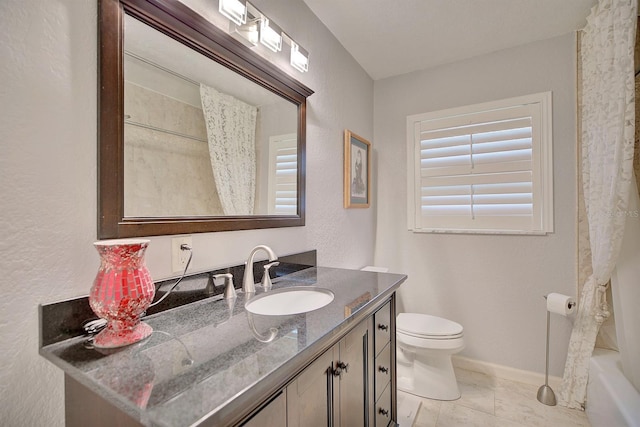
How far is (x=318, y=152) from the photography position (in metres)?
1.85

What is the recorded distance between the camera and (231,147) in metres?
1.25

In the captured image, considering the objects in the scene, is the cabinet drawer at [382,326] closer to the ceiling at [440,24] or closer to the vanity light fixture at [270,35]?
the vanity light fixture at [270,35]

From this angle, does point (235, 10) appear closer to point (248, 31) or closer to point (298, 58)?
point (248, 31)

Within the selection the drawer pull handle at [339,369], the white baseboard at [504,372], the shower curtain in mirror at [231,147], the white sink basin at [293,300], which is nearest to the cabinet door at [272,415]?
the drawer pull handle at [339,369]

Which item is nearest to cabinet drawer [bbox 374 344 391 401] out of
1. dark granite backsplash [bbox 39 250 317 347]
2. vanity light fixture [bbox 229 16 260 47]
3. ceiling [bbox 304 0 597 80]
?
dark granite backsplash [bbox 39 250 317 347]

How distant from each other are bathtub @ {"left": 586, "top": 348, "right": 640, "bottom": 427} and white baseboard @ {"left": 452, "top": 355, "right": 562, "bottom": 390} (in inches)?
12.6

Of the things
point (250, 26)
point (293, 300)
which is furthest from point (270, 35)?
point (293, 300)

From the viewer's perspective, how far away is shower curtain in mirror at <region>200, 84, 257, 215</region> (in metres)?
1.17

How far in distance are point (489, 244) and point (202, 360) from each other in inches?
88.3

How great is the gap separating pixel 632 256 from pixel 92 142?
2.38m

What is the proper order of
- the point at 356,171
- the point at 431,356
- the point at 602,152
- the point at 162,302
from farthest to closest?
the point at 356,171
the point at 431,356
the point at 602,152
the point at 162,302

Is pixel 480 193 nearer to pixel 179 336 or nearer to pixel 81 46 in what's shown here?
pixel 179 336

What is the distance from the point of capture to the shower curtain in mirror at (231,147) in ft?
3.84

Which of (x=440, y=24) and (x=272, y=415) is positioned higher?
(x=440, y=24)
